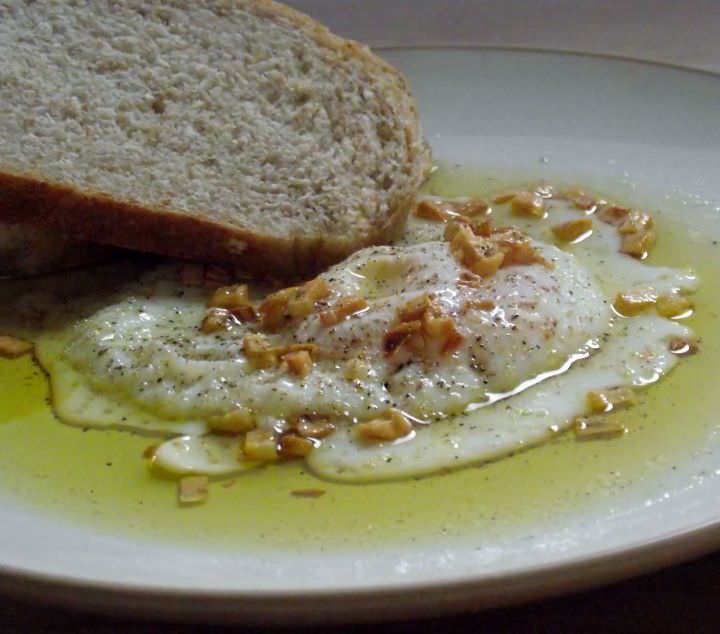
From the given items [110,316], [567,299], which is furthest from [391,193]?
[110,316]

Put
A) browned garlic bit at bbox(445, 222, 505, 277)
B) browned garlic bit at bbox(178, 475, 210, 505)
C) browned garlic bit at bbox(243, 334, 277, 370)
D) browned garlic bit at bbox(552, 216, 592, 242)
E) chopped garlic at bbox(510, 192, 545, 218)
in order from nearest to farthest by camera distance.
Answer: browned garlic bit at bbox(178, 475, 210, 505), browned garlic bit at bbox(243, 334, 277, 370), browned garlic bit at bbox(445, 222, 505, 277), browned garlic bit at bbox(552, 216, 592, 242), chopped garlic at bbox(510, 192, 545, 218)

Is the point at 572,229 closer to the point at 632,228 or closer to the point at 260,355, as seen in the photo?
the point at 632,228

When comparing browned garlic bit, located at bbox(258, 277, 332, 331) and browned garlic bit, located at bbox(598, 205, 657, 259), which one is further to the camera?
browned garlic bit, located at bbox(598, 205, 657, 259)

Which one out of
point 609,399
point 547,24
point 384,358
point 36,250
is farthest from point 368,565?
point 547,24

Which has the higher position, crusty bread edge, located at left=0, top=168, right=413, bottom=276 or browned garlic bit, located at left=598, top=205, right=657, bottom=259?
browned garlic bit, located at left=598, top=205, right=657, bottom=259

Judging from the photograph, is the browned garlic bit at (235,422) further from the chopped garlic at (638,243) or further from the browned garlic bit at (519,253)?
the chopped garlic at (638,243)

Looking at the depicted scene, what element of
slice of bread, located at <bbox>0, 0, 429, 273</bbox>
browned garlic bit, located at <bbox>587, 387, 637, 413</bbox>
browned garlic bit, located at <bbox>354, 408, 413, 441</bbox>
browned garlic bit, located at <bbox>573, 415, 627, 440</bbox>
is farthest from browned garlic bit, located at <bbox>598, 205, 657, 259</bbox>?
browned garlic bit, located at <bbox>354, 408, 413, 441</bbox>

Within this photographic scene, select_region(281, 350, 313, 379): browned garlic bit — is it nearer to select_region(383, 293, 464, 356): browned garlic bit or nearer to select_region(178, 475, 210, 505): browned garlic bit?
select_region(383, 293, 464, 356): browned garlic bit
